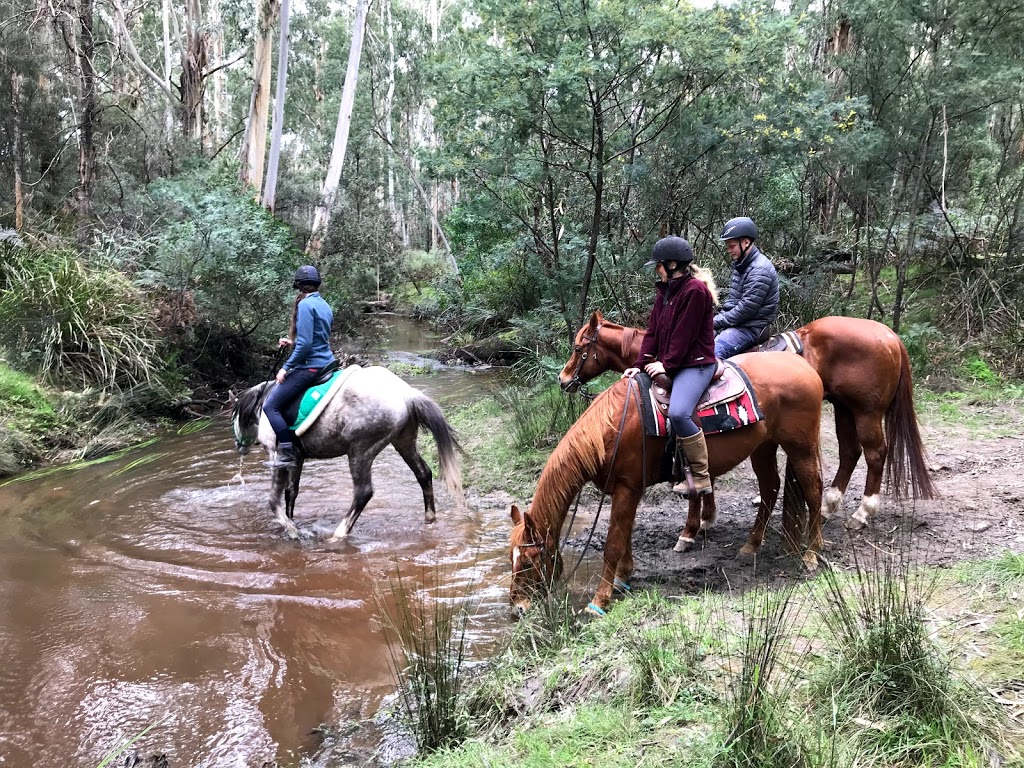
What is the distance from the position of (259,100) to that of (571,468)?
1637 cm

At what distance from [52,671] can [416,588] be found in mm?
2368

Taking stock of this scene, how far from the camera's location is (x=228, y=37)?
82.6 ft

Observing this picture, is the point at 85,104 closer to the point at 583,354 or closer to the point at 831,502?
the point at 583,354

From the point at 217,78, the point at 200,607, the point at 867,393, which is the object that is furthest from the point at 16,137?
the point at 217,78

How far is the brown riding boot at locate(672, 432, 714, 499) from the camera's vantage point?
4.27 metres

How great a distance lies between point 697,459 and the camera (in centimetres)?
429

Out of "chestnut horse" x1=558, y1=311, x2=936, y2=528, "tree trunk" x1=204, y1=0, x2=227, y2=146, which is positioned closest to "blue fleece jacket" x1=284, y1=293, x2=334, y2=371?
"chestnut horse" x1=558, y1=311, x2=936, y2=528

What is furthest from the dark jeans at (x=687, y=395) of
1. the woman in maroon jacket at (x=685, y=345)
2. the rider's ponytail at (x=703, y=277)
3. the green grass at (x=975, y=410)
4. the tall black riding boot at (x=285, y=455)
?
the green grass at (x=975, y=410)

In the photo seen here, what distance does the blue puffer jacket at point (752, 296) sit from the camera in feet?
17.7

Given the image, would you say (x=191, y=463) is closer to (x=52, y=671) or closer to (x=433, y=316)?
(x=52, y=671)

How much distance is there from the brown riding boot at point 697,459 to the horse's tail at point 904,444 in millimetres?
2220

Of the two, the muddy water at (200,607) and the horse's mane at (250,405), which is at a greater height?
the horse's mane at (250,405)

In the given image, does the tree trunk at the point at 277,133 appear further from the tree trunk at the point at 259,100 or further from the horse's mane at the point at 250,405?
the horse's mane at the point at 250,405

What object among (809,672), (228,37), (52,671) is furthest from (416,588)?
(228,37)
